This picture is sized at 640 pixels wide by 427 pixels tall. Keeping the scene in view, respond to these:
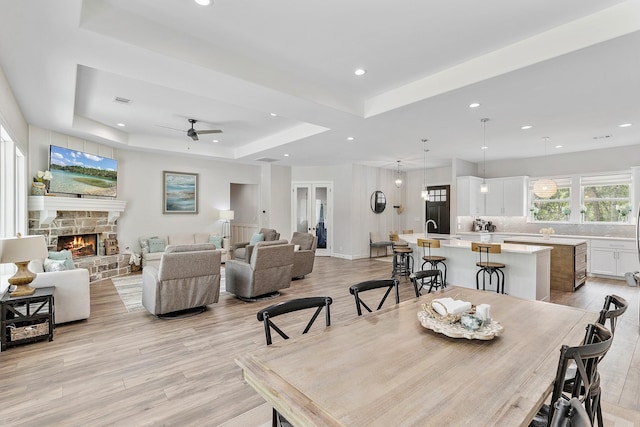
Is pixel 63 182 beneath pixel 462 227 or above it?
above

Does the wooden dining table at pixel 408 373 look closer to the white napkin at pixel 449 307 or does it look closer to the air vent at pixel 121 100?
the white napkin at pixel 449 307

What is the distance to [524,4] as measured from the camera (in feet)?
8.12

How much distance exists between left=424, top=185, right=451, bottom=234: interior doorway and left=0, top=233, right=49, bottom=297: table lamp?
9253 millimetres

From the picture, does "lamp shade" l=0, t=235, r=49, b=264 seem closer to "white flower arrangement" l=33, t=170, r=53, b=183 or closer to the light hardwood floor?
the light hardwood floor

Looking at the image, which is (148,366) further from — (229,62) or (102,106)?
(102,106)

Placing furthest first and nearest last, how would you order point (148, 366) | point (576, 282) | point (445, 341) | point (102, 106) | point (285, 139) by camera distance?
point (285, 139) → point (576, 282) → point (102, 106) → point (148, 366) → point (445, 341)

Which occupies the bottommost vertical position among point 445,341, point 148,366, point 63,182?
point 148,366

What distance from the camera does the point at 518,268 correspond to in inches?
188

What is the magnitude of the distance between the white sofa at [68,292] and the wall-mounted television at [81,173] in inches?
95.0

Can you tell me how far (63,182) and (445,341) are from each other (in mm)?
6851

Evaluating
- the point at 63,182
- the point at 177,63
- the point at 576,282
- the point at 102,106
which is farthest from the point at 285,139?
the point at 576,282

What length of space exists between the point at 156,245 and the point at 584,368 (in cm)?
772

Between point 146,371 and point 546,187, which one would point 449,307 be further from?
point 546,187

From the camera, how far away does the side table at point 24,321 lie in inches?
125
